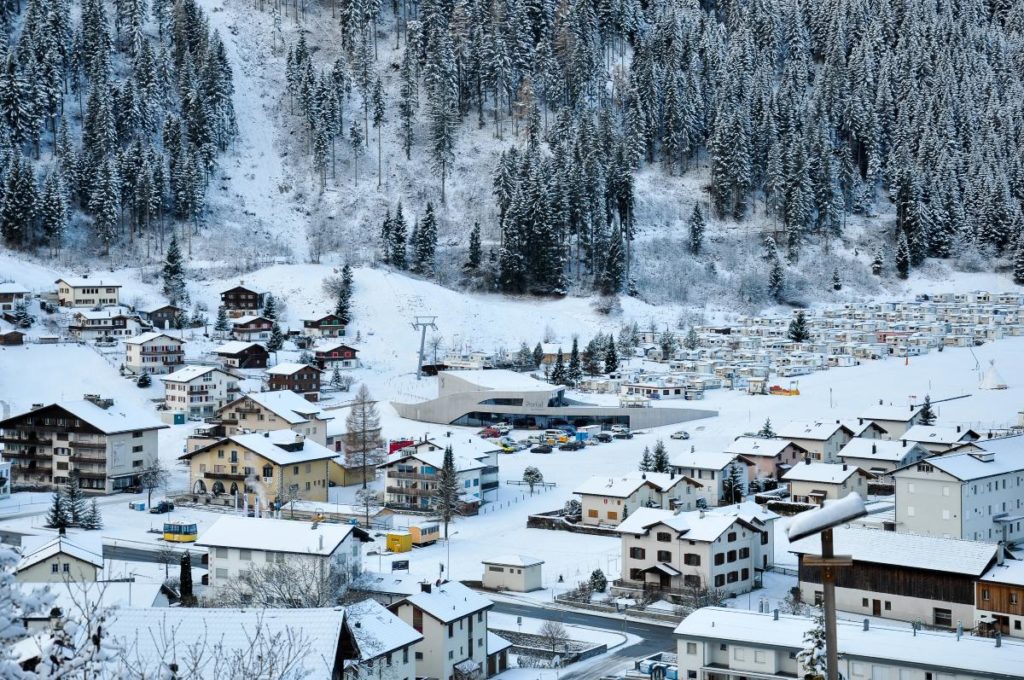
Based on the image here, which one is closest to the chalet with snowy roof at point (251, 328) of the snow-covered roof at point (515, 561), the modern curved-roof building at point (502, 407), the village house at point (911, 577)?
the modern curved-roof building at point (502, 407)

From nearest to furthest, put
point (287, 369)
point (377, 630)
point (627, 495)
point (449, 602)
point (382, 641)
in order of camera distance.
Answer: point (382, 641)
point (377, 630)
point (449, 602)
point (627, 495)
point (287, 369)

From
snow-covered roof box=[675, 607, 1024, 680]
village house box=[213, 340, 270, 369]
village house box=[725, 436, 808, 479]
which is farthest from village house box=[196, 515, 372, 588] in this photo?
village house box=[213, 340, 270, 369]

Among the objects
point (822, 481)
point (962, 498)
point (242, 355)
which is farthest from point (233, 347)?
point (962, 498)

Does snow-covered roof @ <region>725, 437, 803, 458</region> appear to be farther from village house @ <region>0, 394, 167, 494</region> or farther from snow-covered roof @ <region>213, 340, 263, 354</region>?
snow-covered roof @ <region>213, 340, 263, 354</region>

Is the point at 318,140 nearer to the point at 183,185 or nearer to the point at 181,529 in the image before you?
the point at 183,185

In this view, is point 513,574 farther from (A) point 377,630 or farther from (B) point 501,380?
(B) point 501,380
